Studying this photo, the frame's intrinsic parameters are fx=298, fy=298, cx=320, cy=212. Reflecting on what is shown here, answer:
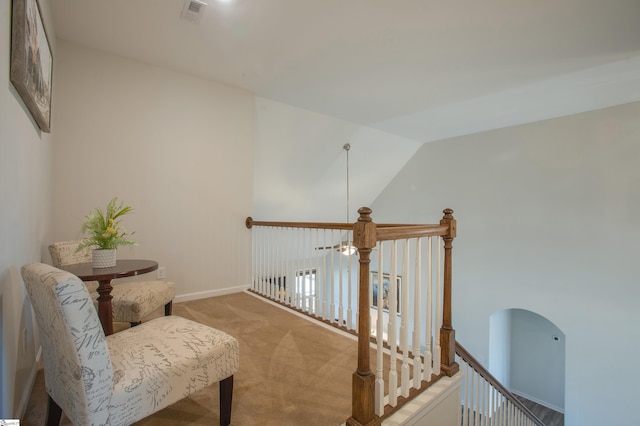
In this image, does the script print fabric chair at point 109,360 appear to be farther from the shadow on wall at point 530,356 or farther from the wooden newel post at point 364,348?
the shadow on wall at point 530,356

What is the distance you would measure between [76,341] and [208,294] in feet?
8.83

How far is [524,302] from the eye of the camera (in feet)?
16.5

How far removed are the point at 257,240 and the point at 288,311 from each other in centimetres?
114

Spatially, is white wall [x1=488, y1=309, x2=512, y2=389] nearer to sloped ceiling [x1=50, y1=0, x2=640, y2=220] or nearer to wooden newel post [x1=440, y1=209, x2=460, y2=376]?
sloped ceiling [x1=50, y1=0, x2=640, y2=220]

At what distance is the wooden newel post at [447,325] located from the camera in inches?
77.3

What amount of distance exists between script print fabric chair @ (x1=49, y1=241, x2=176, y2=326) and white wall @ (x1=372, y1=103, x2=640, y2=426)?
17.5ft

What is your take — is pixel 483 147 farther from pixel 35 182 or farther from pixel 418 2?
pixel 35 182

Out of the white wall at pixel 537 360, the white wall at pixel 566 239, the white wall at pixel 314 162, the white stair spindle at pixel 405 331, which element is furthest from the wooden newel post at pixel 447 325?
the white wall at pixel 537 360

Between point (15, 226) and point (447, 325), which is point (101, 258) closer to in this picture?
point (15, 226)

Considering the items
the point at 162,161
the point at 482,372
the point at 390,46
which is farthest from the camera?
the point at 162,161

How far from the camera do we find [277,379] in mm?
1903

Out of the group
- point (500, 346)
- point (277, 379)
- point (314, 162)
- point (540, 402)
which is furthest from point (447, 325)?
point (540, 402)

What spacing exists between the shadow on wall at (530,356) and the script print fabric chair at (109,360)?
19.9 ft

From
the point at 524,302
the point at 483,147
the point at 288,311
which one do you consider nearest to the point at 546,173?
the point at 483,147
